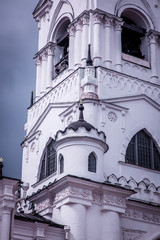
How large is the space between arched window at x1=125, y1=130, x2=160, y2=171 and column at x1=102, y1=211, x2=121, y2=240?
13.7 feet

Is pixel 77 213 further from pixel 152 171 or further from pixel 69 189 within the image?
pixel 152 171

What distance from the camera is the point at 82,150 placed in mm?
26312

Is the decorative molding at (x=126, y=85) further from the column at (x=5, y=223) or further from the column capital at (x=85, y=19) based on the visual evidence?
the column at (x=5, y=223)

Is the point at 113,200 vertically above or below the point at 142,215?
above

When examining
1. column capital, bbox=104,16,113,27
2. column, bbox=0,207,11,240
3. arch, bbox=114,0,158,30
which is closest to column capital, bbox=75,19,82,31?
column capital, bbox=104,16,113,27

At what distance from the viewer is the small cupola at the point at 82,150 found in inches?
1027

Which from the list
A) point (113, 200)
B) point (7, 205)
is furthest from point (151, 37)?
point (7, 205)

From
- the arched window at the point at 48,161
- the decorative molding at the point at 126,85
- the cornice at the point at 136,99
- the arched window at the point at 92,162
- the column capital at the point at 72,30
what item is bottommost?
the arched window at the point at 92,162

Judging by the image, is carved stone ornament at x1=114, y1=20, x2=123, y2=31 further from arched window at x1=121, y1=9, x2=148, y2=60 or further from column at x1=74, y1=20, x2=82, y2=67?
column at x1=74, y1=20, x2=82, y2=67

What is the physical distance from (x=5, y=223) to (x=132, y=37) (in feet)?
53.1

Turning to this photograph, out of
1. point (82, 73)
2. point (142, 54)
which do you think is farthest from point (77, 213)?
point (142, 54)

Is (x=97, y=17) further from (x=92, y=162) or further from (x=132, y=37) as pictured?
(x=92, y=162)

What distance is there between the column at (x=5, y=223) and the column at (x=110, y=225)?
186 inches

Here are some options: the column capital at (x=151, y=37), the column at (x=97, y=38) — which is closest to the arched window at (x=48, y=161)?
the column at (x=97, y=38)
